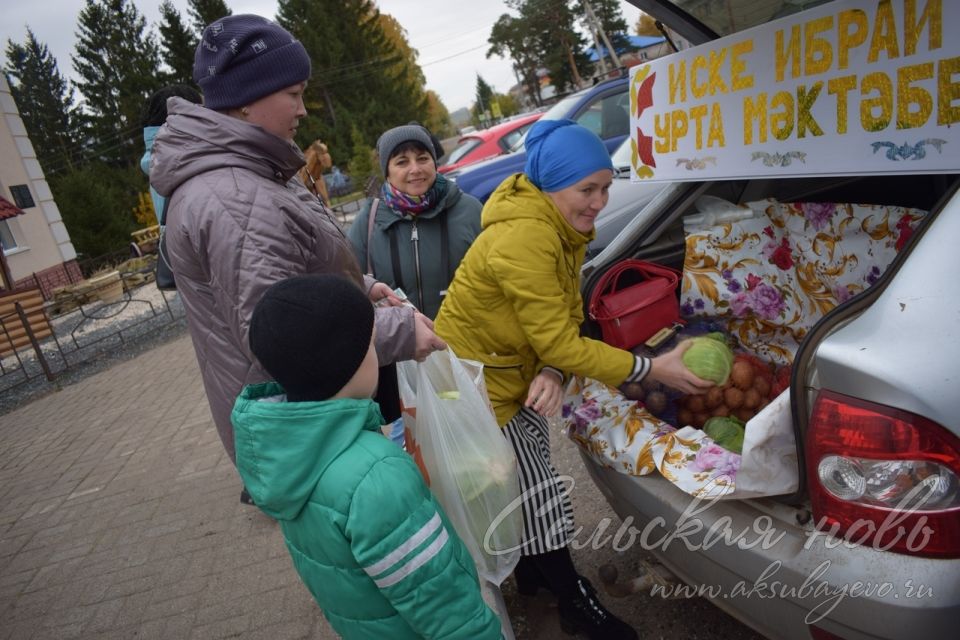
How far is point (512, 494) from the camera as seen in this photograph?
77.5 inches

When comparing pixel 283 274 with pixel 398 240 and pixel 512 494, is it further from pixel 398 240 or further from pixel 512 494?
pixel 398 240

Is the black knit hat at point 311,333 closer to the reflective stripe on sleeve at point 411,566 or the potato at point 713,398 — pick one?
the reflective stripe on sleeve at point 411,566

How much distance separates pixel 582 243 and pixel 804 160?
72cm

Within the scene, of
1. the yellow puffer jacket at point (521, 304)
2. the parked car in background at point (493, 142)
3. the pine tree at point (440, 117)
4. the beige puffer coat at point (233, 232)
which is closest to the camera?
the beige puffer coat at point (233, 232)

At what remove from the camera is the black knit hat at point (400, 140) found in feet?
10.2

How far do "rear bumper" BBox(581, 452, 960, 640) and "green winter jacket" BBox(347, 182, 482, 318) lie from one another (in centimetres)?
147

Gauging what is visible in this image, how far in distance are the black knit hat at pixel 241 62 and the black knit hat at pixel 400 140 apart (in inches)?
47.1

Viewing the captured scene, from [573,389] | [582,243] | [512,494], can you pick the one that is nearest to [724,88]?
[582,243]

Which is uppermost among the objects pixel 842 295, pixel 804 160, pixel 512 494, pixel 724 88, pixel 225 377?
pixel 724 88

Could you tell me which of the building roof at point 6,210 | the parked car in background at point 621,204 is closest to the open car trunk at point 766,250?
the parked car in background at point 621,204

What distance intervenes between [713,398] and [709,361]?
0.25 m

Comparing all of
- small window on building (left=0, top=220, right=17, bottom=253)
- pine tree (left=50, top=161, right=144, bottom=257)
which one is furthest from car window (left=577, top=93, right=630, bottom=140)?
pine tree (left=50, top=161, right=144, bottom=257)

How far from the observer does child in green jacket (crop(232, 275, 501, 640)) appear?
1.30m

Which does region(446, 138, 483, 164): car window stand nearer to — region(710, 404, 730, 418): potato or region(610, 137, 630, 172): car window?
region(610, 137, 630, 172): car window
